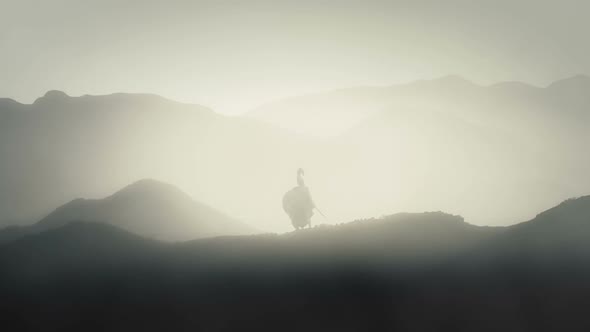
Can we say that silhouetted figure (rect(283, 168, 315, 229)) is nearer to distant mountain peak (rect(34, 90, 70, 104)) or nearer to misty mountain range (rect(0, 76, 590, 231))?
misty mountain range (rect(0, 76, 590, 231))

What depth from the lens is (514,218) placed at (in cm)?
9512

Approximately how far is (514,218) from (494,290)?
77.7 m

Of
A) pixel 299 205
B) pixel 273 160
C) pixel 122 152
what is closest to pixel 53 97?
pixel 122 152

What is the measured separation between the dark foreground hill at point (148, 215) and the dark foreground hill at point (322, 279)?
12634mm

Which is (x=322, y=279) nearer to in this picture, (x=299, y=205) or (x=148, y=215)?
(x=299, y=205)

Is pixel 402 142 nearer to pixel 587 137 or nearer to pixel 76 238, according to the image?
pixel 587 137

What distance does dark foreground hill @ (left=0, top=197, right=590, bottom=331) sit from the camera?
24.2 m

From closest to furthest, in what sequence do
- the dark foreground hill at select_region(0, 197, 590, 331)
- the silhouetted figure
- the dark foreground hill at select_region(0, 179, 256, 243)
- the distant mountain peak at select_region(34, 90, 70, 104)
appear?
1. the dark foreground hill at select_region(0, 197, 590, 331)
2. the silhouetted figure
3. the dark foreground hill at select_region(0, 179, 256, 243)
4. the distant mountain peak at select_region(34, 90, 70, 104)

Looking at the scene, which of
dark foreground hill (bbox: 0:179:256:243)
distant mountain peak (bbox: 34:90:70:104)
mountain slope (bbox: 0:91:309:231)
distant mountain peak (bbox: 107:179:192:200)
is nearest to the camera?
dark foreground hill (bbox: 0:179:256:243)

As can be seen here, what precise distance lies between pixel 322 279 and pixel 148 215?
26.5 meters

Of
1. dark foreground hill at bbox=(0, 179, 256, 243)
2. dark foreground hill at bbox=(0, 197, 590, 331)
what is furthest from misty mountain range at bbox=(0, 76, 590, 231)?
dark foreground hill at bbox=(0, 197, 590, 331)

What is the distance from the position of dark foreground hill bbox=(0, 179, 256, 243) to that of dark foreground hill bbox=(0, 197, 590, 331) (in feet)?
41.5

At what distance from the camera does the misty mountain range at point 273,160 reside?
9081 centimetres

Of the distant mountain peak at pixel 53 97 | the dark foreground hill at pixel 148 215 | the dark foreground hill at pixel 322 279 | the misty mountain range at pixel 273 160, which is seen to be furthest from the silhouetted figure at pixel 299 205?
the distant mountain peak at pixel 53 97
